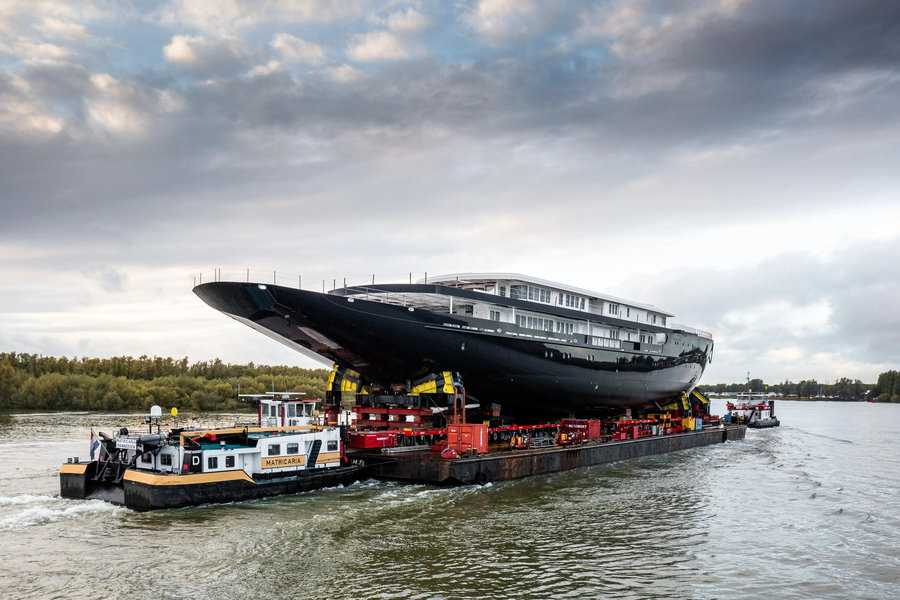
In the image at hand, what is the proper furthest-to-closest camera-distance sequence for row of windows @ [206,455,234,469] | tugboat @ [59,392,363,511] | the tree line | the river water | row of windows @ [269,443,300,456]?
1. the tree line
2. row of windows @ [269,443,300,456]
3. row of windows @ [206,455,234,469]
4. tugboat @ [59,392,363,511]
5. the river water

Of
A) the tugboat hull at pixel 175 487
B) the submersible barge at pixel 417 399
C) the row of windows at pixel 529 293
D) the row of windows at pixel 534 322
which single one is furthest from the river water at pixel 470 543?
the row of windows at pixel 529 293

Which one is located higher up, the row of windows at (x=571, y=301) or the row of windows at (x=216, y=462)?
the row of windows at (x=571, y=301)

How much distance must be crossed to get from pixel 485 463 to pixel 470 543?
855 centimetres

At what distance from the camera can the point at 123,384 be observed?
3324 inches

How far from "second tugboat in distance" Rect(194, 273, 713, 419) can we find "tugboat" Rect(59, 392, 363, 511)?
15.0 feet

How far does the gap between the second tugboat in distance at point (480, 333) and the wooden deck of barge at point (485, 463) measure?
12.7ft

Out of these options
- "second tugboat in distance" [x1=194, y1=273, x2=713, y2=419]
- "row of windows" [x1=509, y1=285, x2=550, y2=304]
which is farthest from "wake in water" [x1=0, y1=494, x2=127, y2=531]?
"row of windows" [x1=509, y1=285, x2=550, y2=304]

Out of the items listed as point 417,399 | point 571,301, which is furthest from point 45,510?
point 571,301

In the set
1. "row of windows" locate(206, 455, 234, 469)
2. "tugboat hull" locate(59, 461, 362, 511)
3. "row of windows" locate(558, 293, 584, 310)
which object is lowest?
"tugboat hull" locate(59, 461, 362, 511)

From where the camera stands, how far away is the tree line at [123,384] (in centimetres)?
7850

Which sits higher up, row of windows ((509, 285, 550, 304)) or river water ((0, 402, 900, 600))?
row of windows ((509, 285, 550, 304))

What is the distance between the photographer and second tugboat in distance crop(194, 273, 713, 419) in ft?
92.8

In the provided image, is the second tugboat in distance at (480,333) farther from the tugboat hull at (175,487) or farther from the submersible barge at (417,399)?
the tugboat hull at (175,487)

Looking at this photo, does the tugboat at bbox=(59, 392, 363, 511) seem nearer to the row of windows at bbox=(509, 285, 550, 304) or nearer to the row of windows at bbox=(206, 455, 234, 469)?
the row of windows at bbox=(206, 455, 234, 469)
